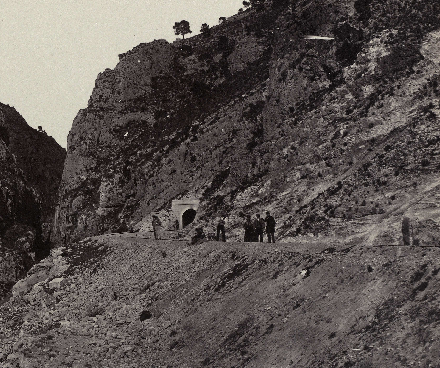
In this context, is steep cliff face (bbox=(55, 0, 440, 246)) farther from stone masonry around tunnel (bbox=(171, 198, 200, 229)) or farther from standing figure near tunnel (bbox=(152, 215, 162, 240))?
standing figure near tunnel (bbox=(152, 215, 162, 240))

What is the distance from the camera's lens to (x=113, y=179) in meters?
88.3

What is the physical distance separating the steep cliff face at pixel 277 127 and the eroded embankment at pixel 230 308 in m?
9.03

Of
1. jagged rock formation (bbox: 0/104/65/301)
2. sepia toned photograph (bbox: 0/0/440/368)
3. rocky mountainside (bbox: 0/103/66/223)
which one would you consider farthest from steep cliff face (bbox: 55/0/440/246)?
rocky mountainside (bbox: 0/103/66/223)

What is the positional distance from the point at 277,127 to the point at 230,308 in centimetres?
3381

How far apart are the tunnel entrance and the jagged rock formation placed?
57.2 m

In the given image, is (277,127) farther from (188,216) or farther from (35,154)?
(35,154)

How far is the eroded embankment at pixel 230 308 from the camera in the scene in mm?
23820

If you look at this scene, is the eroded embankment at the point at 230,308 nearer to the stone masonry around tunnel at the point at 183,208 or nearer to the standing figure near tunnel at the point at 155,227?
the standing figure near tunnel at the point at 155,227

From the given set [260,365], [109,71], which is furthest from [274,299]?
[109,71]

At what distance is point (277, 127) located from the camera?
2532 inches

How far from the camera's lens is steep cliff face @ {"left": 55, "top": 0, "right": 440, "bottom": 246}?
48375mm

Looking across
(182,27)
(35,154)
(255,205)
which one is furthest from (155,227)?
(35,154)

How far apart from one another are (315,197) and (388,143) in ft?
21.0

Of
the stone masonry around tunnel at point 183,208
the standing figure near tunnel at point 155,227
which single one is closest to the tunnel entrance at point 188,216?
the stone masonry around tunnel at point 183,208
